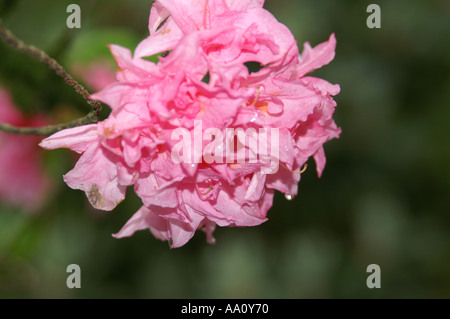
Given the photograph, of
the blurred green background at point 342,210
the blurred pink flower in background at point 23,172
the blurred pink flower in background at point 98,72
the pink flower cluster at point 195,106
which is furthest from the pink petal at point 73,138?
the blurred green background at point 342,210

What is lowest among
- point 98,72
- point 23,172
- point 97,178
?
point 97,178

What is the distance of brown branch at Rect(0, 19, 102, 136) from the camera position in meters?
0.56

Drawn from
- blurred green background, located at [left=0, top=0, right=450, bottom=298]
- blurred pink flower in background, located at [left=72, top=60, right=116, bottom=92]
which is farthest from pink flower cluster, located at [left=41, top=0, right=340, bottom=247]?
blurred green background, located at [left=0, top=0, right=450, bottom=298]

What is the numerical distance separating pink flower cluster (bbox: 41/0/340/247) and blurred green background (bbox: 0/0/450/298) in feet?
2.53

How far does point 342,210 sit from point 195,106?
113cm

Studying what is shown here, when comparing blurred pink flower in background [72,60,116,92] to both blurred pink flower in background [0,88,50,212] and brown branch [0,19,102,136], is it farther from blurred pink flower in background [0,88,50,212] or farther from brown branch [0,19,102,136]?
brown branch [0,19,102,136]

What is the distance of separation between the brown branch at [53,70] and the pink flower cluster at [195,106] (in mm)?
14

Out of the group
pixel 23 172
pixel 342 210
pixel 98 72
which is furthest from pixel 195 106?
pixel 342 210

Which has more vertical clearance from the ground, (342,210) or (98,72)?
(98,72)

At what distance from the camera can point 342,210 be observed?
5.57 feet

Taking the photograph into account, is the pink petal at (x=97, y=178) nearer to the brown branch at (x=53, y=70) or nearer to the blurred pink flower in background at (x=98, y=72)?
the brown branch at (x=53, y=70)

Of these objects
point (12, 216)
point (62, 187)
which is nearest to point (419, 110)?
point (62, 187)

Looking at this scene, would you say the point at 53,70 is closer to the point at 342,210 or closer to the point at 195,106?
the point at 195,106

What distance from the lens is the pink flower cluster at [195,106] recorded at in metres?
0.66
